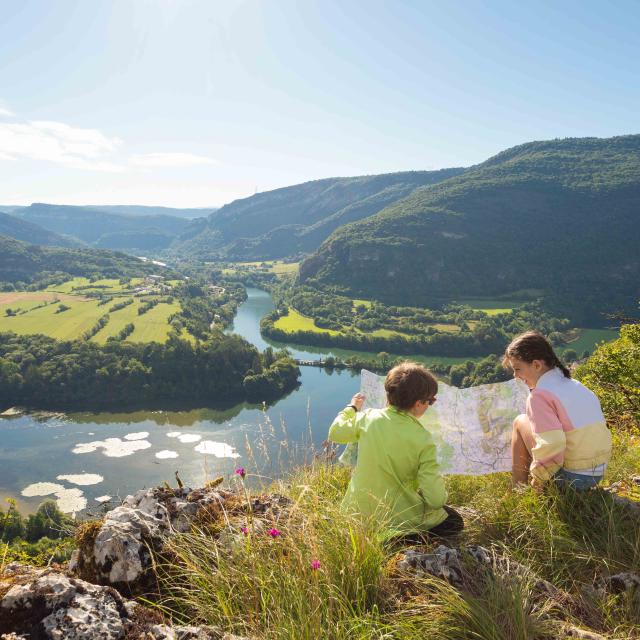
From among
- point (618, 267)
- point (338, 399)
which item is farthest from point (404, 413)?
point (618, 267)

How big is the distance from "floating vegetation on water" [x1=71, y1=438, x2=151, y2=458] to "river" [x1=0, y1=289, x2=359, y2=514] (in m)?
0.08

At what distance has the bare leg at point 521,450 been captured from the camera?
345 centimetres

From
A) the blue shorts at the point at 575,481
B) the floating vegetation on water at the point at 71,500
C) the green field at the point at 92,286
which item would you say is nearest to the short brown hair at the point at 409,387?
the blue shorts at the point at 575,481

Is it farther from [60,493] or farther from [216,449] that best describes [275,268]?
[60,493]

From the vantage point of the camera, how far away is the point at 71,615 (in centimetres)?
167

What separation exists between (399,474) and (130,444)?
3923cm

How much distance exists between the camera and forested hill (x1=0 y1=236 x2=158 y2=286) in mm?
130875

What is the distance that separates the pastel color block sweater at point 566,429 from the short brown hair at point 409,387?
0.86 m

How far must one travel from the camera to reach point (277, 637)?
1.72m

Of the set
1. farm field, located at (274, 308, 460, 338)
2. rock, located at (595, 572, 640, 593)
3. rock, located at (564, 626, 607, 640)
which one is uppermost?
rock, located at (564, 626, 607, 640)

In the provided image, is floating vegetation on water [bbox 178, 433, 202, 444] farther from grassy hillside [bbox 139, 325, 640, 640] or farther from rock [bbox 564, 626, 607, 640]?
rock [bbox 564, 626, 607, 640]

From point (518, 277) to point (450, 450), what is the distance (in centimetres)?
11071

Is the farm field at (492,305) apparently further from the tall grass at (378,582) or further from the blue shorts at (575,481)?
the tall grass at (378,582)

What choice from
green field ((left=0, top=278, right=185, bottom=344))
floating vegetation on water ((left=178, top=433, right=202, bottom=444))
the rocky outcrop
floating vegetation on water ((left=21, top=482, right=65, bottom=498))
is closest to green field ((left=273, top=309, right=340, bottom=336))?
green field ((left=0, top=278, right=185, bottom=344))
